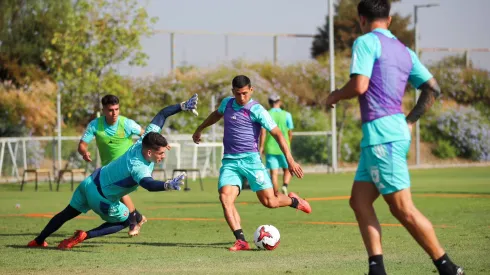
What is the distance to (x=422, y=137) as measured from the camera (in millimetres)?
45406

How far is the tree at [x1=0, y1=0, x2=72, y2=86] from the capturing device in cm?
3578

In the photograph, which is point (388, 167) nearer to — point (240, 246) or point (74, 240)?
point (240, 246)

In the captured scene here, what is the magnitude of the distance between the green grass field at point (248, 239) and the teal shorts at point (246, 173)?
80cm

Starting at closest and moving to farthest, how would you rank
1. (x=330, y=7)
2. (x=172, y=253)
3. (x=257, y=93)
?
(x=172, y=253) → (x=330, y=7) → (x=257, y=93)

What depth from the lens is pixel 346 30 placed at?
181 feet

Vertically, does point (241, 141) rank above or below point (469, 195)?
above

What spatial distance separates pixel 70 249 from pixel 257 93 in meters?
29.8

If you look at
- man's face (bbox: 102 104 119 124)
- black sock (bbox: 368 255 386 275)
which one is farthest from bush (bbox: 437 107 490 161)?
black sock (bbox: 368 255 386 275)

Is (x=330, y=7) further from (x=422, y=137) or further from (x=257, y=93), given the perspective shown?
(x=422, y=137)

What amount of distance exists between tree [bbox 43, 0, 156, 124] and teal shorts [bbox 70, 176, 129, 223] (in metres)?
19.8

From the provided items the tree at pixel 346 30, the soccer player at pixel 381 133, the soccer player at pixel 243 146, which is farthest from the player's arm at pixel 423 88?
the tree at pixel 346 30

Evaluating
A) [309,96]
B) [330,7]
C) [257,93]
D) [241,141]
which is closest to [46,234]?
[241,141]

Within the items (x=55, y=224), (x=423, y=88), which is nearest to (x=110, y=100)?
(x=55, y=224)

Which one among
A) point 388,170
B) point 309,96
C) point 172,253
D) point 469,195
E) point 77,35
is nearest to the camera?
point 388,170
